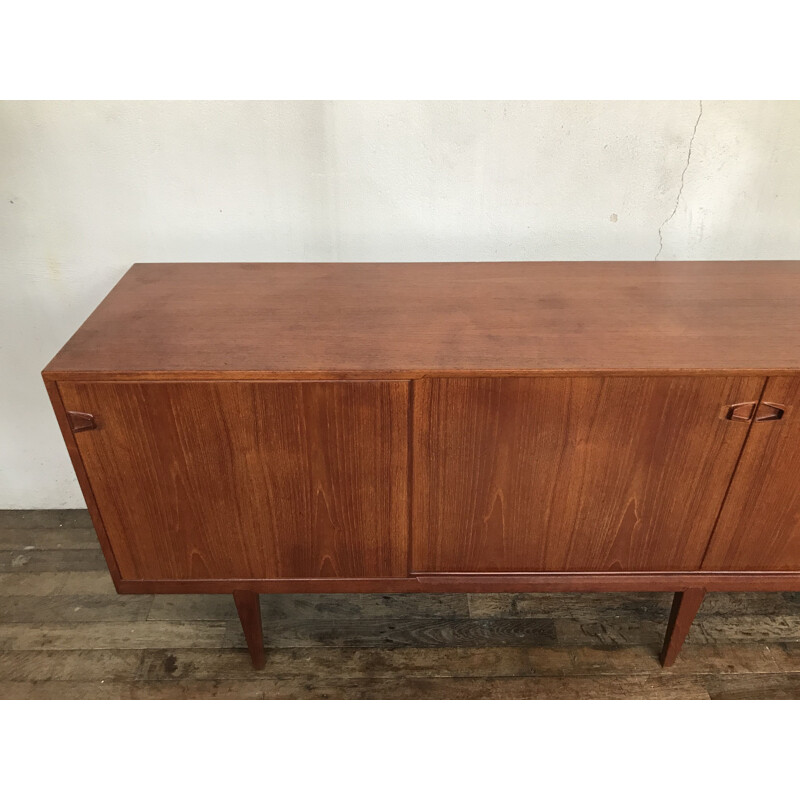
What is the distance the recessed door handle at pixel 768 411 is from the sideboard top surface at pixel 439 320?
7 cm

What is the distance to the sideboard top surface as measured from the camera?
101cm

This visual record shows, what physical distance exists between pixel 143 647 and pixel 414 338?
3.23 ft

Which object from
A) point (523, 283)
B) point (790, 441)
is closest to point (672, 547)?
point (790, 441)

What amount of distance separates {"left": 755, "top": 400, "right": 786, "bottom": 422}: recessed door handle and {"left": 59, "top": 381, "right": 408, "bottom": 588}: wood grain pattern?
22.8 inches

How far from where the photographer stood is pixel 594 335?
1.09m

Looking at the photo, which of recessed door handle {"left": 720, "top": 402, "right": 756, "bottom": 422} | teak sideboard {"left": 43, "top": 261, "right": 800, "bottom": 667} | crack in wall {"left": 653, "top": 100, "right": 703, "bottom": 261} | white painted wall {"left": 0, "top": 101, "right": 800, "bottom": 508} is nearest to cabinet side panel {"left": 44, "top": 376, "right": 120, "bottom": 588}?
teak sideboard {"left": 43, "top": 261, "right": 800, "bottom": 667}

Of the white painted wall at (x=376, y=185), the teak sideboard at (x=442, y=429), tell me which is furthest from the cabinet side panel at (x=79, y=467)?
the white painted wall at (x=376, y=185)

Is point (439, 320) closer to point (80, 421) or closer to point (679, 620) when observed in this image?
point (80, 421)

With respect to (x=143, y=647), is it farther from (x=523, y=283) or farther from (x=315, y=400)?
(x=523, y=283)

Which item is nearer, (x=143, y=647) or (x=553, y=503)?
(x=553, y=503)

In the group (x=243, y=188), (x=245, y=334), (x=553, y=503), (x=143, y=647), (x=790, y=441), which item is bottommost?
(x=143, y=647)

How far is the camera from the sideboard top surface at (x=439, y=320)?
101 centimetres

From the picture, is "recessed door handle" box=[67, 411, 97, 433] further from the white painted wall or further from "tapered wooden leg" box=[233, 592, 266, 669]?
the white painted wall

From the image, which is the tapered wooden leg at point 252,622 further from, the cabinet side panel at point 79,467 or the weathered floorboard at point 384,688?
the cabinet side panel at point 79,467
